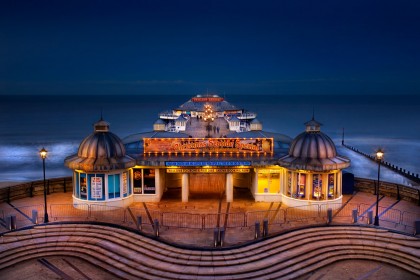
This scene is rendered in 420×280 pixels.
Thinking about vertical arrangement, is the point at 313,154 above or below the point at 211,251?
above

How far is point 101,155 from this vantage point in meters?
28.6

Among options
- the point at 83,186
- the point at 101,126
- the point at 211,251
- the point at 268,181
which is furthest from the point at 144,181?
the point at 211,251

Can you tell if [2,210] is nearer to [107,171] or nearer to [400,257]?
[107,171]

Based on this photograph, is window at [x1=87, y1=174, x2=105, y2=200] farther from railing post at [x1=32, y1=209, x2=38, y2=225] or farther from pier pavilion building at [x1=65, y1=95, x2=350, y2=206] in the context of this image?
railing post at [x1=32, y1=209, x2=38, y2=225]

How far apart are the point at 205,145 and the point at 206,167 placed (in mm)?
2323

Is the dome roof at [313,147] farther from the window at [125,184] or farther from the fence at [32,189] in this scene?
the fence at [32,189]

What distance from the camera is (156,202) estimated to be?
30328 millimetres

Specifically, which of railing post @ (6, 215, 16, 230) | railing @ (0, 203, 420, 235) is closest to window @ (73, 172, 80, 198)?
railing @ (0, 203, 420, 235)

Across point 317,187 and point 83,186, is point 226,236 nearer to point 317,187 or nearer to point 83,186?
point 317,187

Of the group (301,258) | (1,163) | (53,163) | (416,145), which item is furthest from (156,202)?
(416,145)

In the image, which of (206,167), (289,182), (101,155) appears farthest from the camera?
(206,167)

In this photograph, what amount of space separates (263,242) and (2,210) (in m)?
16.7

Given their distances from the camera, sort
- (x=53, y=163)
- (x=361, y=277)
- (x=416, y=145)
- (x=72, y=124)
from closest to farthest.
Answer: (x=361, y=277) → (x=53, y=163) → (x=416, y=145) → (x=72, y=124)

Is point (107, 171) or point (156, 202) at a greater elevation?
point (107, 171)
